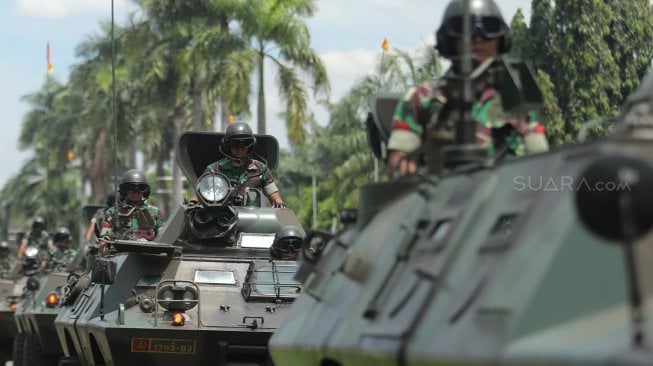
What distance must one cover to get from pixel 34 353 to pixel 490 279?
547 inches

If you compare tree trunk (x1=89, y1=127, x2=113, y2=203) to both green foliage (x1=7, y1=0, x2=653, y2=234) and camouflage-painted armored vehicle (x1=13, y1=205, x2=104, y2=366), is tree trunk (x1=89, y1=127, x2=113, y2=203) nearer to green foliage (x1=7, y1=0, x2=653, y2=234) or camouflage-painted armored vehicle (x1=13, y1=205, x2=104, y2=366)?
green foliage (x1=7, y1=0, x2=653, y2=234)

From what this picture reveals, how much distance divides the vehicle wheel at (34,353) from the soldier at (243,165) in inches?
157

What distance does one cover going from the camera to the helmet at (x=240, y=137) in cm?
1550

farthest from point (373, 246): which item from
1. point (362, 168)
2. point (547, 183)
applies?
point (362, 168)

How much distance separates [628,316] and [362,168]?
55.9 meters

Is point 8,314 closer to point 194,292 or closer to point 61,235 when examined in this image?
point 61,235

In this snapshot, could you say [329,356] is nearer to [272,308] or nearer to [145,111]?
[272,308]

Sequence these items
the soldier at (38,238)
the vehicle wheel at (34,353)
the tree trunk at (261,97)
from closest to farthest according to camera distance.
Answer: the vehicle wheel at (34,353) < the soldier at (38,238) < the tree trunk at (261,97)

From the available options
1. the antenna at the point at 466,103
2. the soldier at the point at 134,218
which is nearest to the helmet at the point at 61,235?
the soldier at the point at 134,218

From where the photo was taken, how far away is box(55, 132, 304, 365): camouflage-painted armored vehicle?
1253 centimetres

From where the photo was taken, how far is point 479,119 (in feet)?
25.3

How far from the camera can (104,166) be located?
216ft

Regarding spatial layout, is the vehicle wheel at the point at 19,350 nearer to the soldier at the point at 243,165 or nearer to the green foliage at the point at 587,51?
the soldier at the point at 243,165

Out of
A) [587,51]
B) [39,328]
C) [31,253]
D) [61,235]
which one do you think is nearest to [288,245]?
[39,328]
